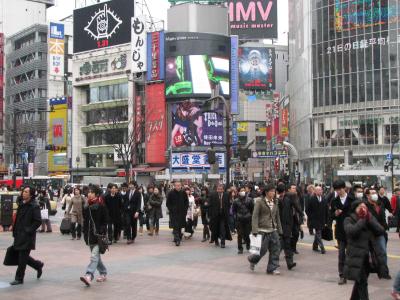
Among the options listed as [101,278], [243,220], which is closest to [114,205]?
[243,220]

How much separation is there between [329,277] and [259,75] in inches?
3479

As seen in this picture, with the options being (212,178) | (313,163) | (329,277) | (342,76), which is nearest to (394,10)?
(342,76)

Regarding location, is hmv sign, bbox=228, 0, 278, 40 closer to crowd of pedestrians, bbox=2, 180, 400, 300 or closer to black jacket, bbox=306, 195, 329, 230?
crowd of pedestrians, bbox=2, 180, 400, 300

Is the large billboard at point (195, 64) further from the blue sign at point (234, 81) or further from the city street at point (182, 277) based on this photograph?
the city street at point (182, 277)

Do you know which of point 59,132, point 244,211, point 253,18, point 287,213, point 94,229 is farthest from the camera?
point 253,18

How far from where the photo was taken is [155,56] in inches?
2884

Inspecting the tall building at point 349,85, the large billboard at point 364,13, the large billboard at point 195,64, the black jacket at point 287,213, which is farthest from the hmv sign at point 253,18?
Result: the black jacket at point 287,213

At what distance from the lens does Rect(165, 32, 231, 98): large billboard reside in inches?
2790

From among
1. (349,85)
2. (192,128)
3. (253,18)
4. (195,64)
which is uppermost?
(253,18)

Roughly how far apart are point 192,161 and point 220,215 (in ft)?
167

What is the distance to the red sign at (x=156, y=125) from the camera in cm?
7281

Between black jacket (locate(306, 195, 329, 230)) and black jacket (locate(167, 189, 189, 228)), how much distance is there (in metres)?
3.67

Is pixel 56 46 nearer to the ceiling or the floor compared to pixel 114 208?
nearer to the ceiling

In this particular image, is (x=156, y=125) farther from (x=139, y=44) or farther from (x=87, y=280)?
(x=87, y=280)
